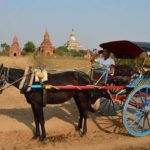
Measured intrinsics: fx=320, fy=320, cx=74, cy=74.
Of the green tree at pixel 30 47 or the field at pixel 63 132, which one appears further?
the green tree at pixel 30 47

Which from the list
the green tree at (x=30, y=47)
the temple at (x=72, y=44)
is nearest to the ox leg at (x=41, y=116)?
the green tree at (x=30, y=47)

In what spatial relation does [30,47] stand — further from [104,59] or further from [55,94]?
[55,94]

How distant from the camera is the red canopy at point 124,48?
7862 millimetres

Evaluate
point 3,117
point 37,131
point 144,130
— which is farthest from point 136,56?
point 3,117

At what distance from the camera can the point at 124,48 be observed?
8383mm

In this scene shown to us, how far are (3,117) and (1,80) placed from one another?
2.32m

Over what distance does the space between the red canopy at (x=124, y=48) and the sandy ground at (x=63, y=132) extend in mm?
1966

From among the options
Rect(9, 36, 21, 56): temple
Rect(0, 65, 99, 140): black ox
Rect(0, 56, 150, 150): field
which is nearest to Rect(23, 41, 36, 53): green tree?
Rect(9, 36, 21, 56): temple

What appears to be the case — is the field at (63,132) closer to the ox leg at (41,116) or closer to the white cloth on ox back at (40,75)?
the ox leg at (41,116)

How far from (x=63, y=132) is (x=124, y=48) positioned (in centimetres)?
271

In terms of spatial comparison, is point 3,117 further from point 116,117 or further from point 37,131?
point 116,117

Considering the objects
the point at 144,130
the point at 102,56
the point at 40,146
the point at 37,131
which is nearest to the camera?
the point at 40,146

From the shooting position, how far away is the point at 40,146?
7.01 meters

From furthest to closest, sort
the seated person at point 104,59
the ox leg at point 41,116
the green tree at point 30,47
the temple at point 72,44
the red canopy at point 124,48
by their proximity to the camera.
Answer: the temple at point 72,44
the green tree at point 30,47
the seated person at point 104,59
the red canopy at point 124,48
the ox leg at point 41,116
